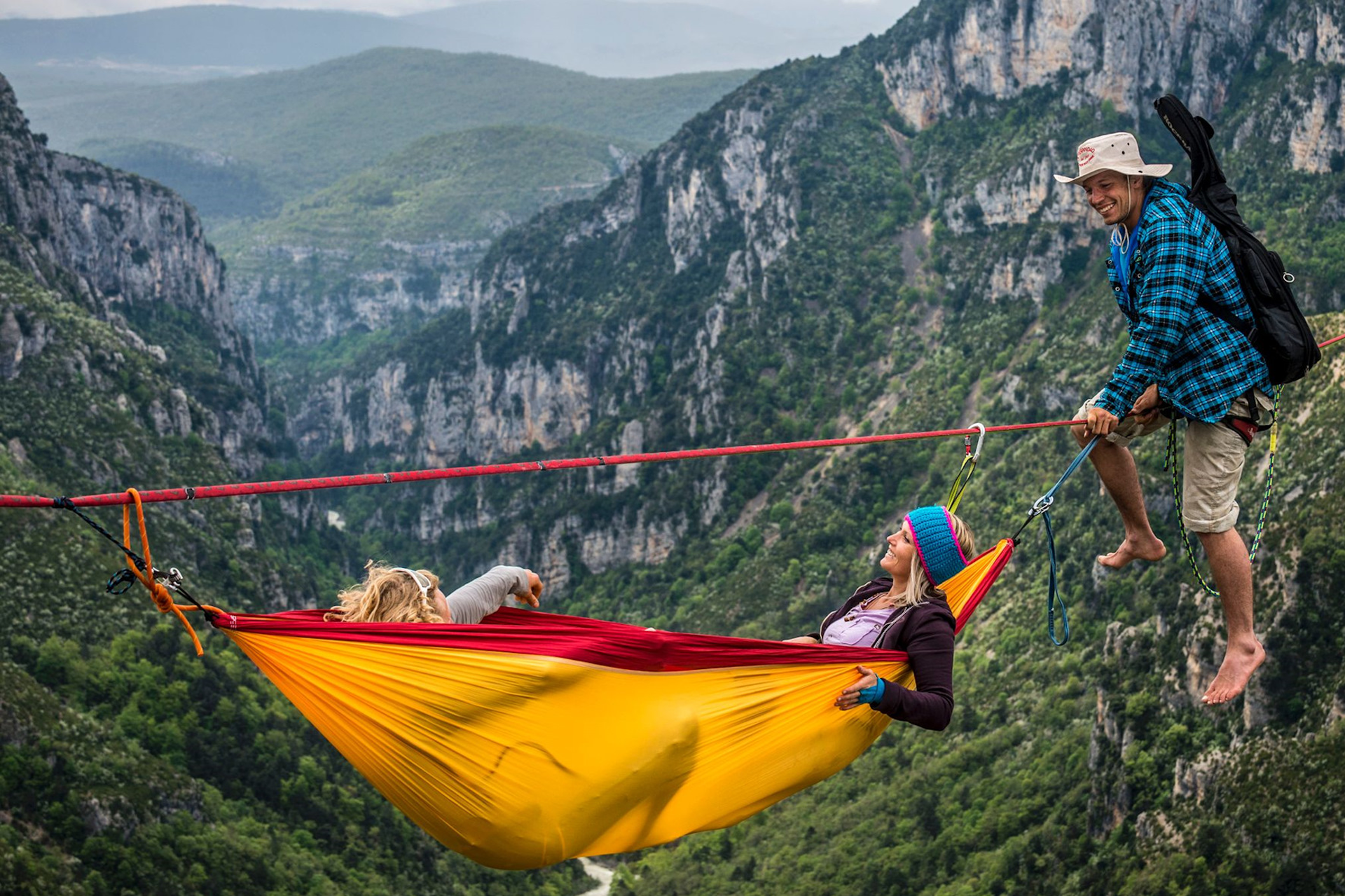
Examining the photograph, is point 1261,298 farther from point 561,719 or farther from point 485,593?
point 485,593

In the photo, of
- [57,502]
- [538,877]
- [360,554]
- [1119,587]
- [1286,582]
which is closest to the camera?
[57,502]

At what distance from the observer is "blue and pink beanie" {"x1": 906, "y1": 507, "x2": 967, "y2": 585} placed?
28.6ft

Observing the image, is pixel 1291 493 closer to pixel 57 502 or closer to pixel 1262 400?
pixel 1262 400

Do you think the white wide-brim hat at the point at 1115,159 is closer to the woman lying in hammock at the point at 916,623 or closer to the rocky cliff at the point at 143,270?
the woman lying in hammock at the point at 916,623

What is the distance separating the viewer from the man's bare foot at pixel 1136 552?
418 inches

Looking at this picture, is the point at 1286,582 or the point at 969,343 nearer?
the point at 1286,582

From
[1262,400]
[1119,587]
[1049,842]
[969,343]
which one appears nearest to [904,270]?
[969,343]

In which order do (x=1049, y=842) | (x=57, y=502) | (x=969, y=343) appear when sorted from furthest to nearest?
(x=969, y=343) → (x=1049, y=842) → (x=57, y=502)

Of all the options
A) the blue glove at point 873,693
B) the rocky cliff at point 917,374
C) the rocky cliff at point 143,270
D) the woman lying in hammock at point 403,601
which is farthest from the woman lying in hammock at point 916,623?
the rocky cliff at point 143,270

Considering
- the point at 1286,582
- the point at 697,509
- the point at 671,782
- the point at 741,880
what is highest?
the point at 671,782

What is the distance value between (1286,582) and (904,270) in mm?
90754

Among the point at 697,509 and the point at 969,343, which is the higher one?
the point at 969,343

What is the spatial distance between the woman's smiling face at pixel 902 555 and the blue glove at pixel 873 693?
2.66 ft

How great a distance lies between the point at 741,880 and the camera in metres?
80.3
